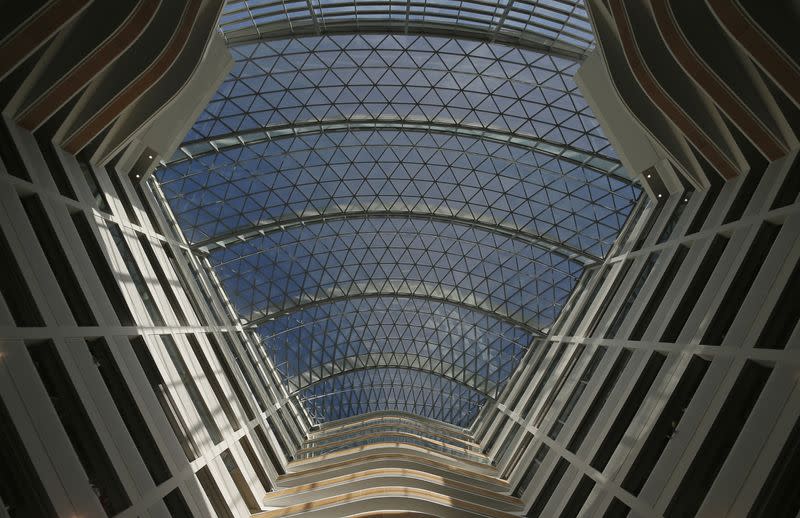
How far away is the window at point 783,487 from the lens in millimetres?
13359

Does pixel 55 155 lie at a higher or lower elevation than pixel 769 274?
lower

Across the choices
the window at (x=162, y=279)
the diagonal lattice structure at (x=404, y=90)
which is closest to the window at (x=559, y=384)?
the diagonal lattice structure at (x=404, y=90)

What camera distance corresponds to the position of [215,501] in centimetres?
2423

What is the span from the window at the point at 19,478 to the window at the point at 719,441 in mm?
19221

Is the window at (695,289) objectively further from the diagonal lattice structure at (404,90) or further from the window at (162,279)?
the window at (162,279)

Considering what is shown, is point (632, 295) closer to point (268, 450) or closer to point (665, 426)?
point (665, 426)

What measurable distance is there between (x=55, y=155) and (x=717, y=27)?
28487 millimetres

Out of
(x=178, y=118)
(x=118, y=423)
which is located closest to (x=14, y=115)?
(x=178, y=118)

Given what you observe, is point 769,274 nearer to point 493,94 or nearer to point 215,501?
point 215,501

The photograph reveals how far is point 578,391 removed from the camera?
1244 inches

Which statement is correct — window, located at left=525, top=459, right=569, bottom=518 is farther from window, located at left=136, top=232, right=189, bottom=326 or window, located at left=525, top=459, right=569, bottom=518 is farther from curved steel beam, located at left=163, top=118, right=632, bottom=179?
curved steel beam, located at left=163, top=118, right=632, bottom=179

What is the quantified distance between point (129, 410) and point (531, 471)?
83.3 ft

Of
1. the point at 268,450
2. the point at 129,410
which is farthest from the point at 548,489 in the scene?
the point at 129,410

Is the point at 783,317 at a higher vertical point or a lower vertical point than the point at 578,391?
higher
